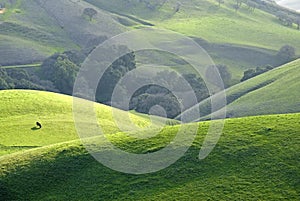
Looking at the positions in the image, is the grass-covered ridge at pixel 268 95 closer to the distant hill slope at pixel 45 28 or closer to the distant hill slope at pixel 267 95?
the distant hill slope at pixel 267 95

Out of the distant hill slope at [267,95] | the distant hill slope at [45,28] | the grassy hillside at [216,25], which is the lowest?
the distant hill slope at [45,28]

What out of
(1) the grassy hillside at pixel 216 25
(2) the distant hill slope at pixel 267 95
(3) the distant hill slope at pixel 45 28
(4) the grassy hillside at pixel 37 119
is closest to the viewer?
(4) the grassy hillside at pixel 37 119

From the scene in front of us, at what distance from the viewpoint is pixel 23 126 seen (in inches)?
2045

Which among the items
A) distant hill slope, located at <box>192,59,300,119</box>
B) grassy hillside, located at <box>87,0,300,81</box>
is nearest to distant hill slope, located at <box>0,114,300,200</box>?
distant hill slope, located at <box>192,59,300,119</box>

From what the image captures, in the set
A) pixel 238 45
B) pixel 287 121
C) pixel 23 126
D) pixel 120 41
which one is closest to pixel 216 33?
pixel 238 45

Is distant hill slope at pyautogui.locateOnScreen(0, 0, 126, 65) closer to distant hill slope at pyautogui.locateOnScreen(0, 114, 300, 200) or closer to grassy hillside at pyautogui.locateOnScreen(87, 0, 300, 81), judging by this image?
grassy hillside at pyautogui.locateOnScreen(87, 0, 300, 81)

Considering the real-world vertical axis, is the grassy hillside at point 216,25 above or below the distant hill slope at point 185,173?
above

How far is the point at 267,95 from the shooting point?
81312 millimetres

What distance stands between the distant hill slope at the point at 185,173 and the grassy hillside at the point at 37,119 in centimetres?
1420

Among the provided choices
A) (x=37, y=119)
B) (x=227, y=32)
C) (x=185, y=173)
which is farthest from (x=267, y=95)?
(x=227, y=32)

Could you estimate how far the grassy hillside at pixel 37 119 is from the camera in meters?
48.0

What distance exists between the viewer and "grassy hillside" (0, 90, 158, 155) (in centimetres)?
4800

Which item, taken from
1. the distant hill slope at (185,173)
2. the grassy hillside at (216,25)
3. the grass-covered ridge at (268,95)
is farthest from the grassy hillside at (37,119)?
the grassy hillside at (216,25)

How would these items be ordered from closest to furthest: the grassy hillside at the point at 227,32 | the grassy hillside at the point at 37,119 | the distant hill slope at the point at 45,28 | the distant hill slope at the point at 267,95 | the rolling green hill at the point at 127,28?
the grassy hillside at the point at 37,119 → the distant hill slope at the point at 267,95 → the distant hill slope at the point at 45,28 → the rolling green hill at the point at 127,28 → the grassy hillside at the point at 227,32
